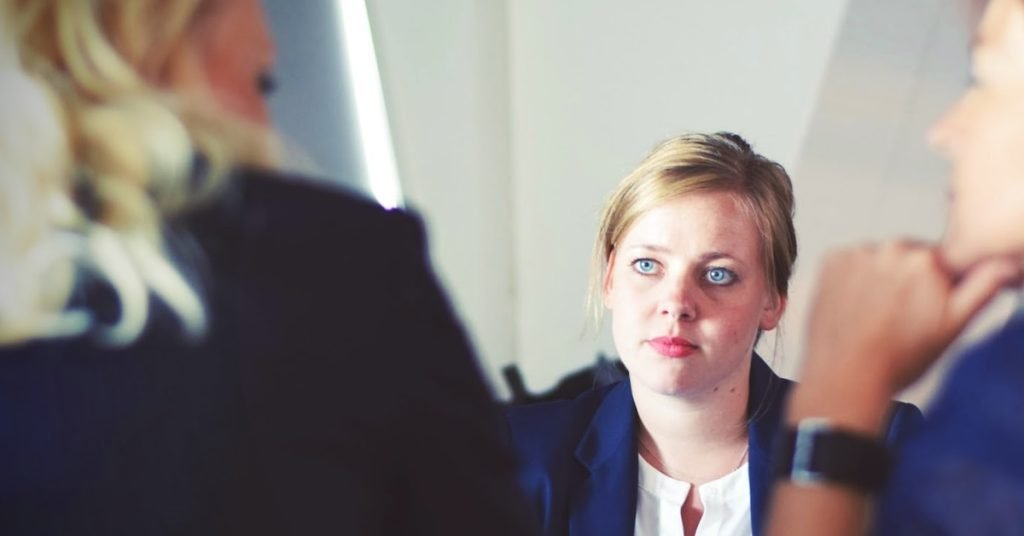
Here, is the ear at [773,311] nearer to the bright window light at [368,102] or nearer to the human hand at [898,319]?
the human hand at [898,319]

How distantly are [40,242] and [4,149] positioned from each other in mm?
81

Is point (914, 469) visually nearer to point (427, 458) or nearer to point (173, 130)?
point (427, 458)

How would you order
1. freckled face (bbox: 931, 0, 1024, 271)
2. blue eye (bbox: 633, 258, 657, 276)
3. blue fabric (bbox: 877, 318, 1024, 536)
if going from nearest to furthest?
blue fabric (bbox: 877, 318, 1024, 536) < freckled face (bbox: 931, 0, 1024, 271) < blue eye (bbox: 633, 258, 657, 276)

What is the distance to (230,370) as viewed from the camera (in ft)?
2.72

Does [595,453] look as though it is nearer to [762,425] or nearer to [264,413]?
[762,425]

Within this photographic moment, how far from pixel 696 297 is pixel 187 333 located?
412 millimetres

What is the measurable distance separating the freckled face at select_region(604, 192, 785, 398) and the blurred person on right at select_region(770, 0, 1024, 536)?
0.07 metres

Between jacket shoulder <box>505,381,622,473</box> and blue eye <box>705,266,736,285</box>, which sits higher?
blue eye <box>705,266,736,285</box>

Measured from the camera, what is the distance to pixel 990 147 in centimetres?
83

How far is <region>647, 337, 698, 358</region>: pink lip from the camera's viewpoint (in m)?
0.90

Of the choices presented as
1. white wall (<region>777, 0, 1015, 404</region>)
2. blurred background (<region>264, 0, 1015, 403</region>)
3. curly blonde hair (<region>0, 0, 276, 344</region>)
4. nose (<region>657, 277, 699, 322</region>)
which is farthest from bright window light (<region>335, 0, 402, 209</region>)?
white wall (<region>777, 0, 1015, 404</region>)

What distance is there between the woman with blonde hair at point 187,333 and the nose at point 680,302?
169mm

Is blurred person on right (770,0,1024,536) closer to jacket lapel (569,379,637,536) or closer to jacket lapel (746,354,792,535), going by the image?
jacket lapel (746,354,792,535)

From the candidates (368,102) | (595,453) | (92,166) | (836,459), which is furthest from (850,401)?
(92,166)
